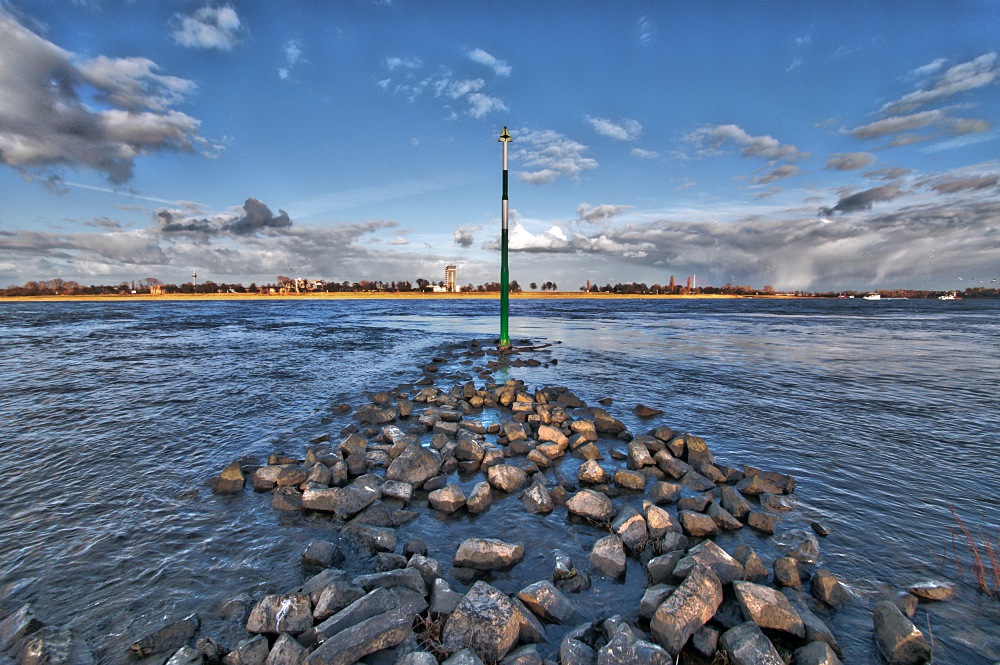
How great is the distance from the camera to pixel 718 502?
6.35m

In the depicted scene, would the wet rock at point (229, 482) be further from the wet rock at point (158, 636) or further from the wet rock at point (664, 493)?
the wet rock at point (664, 493)

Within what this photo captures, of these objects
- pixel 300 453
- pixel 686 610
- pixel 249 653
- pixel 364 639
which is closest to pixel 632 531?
pixel 686 610

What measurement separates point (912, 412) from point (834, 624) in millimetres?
11515

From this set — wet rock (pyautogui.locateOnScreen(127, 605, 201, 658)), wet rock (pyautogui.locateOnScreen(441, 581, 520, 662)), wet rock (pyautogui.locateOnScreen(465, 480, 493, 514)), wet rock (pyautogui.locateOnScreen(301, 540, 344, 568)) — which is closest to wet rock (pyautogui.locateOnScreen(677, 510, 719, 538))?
wet rock (pyautogui.locateOnScreen(465, 480, 493, 514))

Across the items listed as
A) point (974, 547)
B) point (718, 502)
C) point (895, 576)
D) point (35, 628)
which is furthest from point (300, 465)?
point (974, 547)

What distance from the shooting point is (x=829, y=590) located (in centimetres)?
A: 445

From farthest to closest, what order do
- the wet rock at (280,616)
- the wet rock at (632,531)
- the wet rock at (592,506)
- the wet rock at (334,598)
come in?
the wet rock at (592,506)
the wet rock at (632,531)
the wet rock at (334,598)
the wet rock at (280,616)

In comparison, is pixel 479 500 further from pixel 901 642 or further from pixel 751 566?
pixel 901 642

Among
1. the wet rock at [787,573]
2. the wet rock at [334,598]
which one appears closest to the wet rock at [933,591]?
the wet rock at [787,573]

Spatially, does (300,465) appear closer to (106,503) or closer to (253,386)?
(106,503)

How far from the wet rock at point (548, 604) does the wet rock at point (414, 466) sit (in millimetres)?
3228

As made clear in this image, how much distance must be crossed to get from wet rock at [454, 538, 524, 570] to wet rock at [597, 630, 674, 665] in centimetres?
166

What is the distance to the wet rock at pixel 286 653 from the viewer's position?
3565mm

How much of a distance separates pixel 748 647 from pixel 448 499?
3957mm
